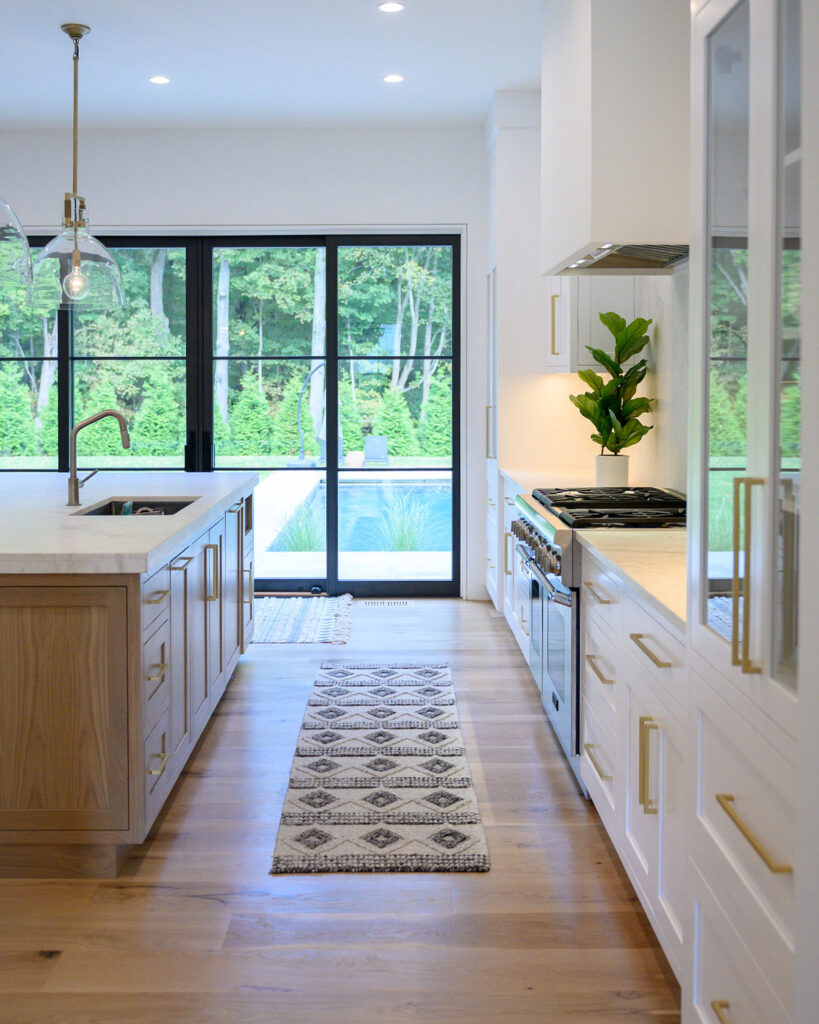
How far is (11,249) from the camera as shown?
9.79ft

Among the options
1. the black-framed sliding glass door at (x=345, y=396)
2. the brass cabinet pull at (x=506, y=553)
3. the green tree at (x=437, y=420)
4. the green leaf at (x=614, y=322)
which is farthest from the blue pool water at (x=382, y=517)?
the green leaf at (x=614, y=322)

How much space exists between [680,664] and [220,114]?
4939 millimetres

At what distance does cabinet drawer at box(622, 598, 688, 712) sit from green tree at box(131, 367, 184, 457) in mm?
4471

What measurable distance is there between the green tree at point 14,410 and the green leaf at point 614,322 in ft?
12.4

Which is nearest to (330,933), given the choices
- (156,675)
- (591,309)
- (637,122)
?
(156,675)

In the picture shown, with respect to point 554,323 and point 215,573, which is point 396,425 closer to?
point 554,323

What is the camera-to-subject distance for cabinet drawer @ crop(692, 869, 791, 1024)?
4.84 feet

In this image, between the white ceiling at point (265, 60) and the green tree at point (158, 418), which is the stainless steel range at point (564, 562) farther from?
the green tree at point (158, 418)

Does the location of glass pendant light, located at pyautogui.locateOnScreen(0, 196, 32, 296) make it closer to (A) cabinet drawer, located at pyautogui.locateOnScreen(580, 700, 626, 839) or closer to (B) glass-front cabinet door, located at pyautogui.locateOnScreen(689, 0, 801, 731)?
(B) glass-front cabinet door, located at pyautogui.locateOnScreen(689, 0, 801, 731)

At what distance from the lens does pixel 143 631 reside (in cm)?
273

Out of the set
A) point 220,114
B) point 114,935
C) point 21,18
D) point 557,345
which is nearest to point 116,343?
point 220,114

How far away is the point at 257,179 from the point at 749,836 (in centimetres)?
558

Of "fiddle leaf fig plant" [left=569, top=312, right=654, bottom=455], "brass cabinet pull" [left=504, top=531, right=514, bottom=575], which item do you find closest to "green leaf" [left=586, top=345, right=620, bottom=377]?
"fiddle leaf fig plant" [left=569, top=312, right=654, bottom=455]

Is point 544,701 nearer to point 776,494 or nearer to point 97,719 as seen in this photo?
point 97,719
